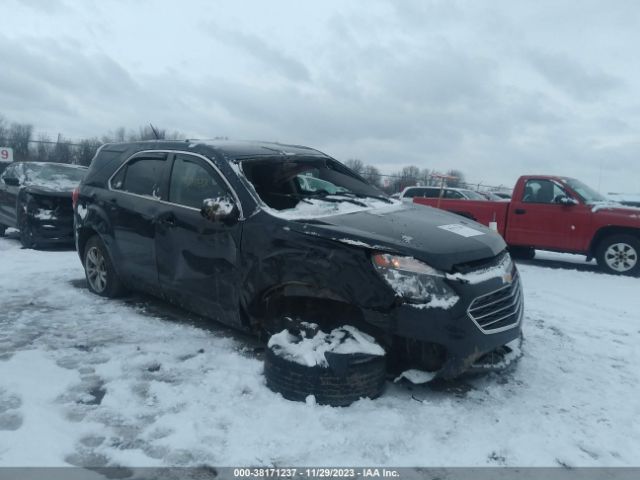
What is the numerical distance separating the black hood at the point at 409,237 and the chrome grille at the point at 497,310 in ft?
0.86

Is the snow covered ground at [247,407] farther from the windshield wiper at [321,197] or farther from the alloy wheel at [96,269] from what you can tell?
the windshield wiper at [321,197]

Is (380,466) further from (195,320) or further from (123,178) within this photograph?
(123,178)

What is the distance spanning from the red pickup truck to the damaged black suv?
19.6ft

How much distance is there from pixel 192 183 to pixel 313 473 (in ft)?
8.94

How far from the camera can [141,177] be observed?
5.16m

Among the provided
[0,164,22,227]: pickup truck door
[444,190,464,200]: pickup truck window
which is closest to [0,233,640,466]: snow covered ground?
[0,164,22,227]: pickup truck door

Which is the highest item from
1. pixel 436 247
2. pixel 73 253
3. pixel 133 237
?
pixel 436 247

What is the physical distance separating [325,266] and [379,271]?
0.36 metres

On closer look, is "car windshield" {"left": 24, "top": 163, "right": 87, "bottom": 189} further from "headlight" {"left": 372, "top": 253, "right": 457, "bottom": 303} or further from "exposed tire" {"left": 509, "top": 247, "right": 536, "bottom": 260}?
"exposed tire" {"left": 509, "top": 247, "right": 536, "bottom": 260}

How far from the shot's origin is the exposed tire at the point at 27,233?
904 centimetres

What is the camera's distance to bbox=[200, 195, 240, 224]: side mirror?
3.97 m

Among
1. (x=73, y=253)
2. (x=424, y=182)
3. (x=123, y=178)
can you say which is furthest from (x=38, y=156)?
(x=123, y=178)

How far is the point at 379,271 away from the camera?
10.8 feet

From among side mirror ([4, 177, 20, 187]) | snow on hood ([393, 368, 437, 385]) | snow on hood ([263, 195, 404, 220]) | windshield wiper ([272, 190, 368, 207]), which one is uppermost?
windshield wiper ([272, 190, 368, 207])
